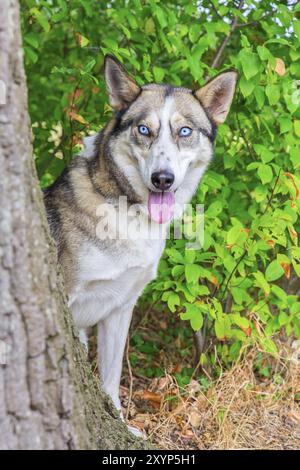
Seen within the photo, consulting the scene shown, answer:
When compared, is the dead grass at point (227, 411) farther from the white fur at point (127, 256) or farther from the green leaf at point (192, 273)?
the green leaf at point (192, 273)

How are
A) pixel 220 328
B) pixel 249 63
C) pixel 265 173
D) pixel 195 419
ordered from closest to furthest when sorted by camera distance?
pixel 249 63 → pixel 195 419 → pixel 265 173 → pixel 220 328

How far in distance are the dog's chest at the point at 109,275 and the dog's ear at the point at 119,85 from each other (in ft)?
2.52

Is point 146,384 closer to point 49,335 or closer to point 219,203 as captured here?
point 219,203

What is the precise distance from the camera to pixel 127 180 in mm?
3447

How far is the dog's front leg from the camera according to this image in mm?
3783

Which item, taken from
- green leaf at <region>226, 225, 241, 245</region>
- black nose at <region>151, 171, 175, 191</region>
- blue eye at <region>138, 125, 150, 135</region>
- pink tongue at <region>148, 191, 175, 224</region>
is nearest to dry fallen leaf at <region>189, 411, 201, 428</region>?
Result: green leaf at <region>226, 225, 241, 245</region>

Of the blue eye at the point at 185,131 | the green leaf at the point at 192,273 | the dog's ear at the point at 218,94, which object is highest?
the dog's ear at the point at 218,94

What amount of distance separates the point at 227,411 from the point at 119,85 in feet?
5.93

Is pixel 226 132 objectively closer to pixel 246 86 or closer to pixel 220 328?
pixel 246 86

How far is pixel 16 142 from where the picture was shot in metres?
1.97

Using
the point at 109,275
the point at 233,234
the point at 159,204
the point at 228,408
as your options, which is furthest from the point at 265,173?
the point at 228,408

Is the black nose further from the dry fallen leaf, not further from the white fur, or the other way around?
the dry fallen leaf

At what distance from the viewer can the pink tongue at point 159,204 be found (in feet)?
11.1

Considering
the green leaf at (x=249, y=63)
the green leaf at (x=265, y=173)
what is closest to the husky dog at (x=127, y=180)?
the green leaf at (x=249, y=63)
